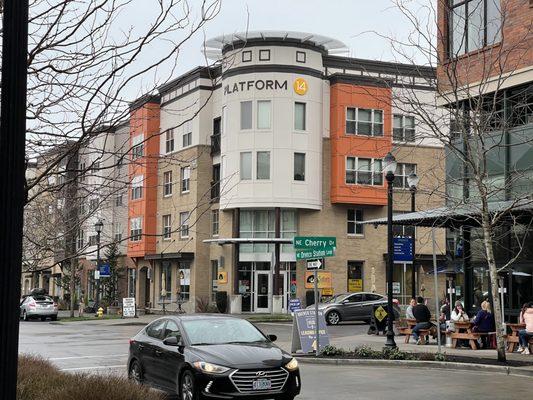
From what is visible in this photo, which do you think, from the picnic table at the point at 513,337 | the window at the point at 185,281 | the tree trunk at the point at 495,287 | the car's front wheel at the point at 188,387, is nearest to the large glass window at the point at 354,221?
the window at the point at 185,281

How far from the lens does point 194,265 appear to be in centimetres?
4931

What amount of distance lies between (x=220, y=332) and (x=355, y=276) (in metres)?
35.8

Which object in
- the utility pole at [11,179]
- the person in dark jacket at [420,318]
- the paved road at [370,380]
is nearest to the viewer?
the utility pole at [11,179]

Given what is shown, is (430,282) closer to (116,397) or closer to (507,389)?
(507,389)

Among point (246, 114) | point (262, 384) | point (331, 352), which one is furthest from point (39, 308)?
point (262, 384)

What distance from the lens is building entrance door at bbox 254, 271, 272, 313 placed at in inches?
1814

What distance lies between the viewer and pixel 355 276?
47656 millimetres

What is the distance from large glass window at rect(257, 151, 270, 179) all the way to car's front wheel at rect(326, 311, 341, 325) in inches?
489

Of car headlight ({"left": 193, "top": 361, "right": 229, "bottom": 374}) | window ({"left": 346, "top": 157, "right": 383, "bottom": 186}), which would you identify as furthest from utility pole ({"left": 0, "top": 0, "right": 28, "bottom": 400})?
window ({"left": 346, "top": 157, "right": 383, "bottom": 186})

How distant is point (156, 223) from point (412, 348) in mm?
36420

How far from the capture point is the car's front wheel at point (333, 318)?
3559cm

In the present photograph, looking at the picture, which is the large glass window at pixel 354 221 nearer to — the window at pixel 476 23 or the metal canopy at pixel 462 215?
the metal canopy at pixel 462 215

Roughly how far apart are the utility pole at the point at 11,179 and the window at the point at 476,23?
66.2 feet

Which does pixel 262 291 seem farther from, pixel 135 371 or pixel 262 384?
pixel 262 384
